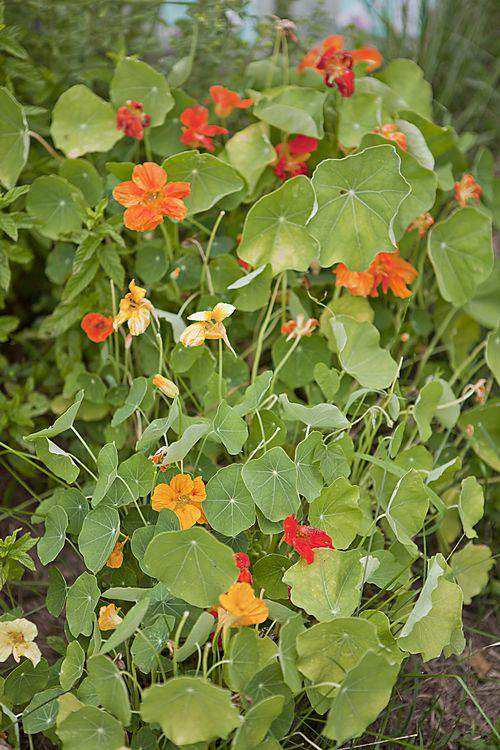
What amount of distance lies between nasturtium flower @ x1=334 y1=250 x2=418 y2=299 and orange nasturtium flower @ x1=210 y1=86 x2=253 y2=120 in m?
0.49

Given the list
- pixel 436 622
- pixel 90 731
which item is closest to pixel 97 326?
pixel 90 731

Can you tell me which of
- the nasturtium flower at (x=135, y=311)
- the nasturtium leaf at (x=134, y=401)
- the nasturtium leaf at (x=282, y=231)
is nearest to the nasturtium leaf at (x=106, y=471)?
the nasturtium leaf at (x=134, y=401)

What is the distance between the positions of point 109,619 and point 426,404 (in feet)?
2.57

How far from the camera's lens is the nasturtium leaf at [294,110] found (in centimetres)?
173

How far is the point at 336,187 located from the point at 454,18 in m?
1.63

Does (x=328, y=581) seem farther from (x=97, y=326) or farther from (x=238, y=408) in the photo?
(x=97, y=326)

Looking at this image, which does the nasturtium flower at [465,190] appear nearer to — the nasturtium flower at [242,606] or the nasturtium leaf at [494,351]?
the nasturtium leaf at [494,351]

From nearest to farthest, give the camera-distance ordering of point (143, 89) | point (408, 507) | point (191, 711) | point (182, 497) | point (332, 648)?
point (191, 711), point (332, 648), point (182, 497), point (408, 507), point (143, 89)

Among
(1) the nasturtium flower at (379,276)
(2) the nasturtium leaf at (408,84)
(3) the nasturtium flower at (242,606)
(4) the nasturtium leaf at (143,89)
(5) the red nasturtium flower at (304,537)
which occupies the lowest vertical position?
(3) the nasturtium flower at (242,606)

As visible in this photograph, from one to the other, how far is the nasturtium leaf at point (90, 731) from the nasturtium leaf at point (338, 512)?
487 millimetres

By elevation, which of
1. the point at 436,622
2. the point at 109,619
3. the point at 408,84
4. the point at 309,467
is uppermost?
the point at 408,84

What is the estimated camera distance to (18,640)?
1.34 m

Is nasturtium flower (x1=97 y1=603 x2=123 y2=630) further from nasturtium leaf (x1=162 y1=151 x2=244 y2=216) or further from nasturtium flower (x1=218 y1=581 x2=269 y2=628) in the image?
nasturtium leaf (x1=162 y1=151 x2=244 y2=216)

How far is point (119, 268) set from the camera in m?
1.67
